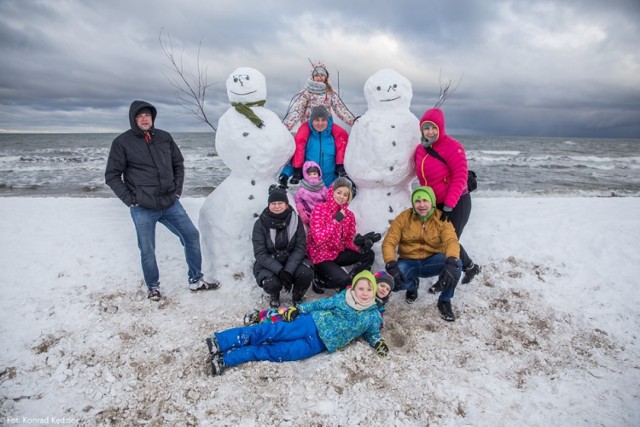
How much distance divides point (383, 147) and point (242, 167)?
5.01ft

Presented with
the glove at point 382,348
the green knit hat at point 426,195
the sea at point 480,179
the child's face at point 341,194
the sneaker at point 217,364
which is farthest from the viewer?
the sea at point 480,179

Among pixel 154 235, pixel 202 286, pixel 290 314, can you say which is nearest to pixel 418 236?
pixel 290 314

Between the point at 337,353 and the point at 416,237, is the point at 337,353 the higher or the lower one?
the lower one

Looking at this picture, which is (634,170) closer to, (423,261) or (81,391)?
(423,261)

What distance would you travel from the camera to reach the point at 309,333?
278cm

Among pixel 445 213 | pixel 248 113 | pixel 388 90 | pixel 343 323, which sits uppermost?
pixel 388 90

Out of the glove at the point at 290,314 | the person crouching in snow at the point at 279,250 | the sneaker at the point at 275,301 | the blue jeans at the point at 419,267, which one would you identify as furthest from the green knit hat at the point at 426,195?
the sneaker at the point at 275,301

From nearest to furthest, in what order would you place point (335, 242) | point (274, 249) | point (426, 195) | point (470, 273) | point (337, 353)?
point (337, 353)
point (426, 195)
point (274, 249)
point (335, 242)
point (470, 273)

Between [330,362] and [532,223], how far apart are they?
427cm

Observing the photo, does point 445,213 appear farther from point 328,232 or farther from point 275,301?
point 275,301

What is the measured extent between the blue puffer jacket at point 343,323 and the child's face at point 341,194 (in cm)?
90

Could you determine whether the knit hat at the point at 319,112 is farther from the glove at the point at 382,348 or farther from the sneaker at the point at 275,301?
the glove at the point at 382,348

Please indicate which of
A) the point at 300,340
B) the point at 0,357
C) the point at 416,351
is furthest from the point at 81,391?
the point at 416,351

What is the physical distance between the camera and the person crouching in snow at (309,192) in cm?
374
